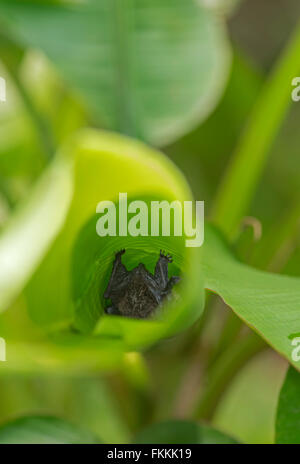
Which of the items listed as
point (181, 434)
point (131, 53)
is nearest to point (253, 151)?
point (131, 53)

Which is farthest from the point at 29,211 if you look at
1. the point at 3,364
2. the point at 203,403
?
the point at 203,403

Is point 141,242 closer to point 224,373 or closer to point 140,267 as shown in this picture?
point 140,267

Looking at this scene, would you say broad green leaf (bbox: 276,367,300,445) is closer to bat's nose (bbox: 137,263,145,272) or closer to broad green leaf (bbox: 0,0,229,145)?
bat's nose (bbox: 137,263,145,272)

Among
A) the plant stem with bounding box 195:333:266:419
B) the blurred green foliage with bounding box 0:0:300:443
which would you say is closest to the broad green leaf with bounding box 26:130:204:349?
the blurred green foliage with bounding box 0:0:300:443

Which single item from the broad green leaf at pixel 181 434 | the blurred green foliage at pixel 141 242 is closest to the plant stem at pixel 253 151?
the blurred green foliage at pixel 141 242

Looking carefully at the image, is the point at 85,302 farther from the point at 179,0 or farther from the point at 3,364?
the point at 179,0
